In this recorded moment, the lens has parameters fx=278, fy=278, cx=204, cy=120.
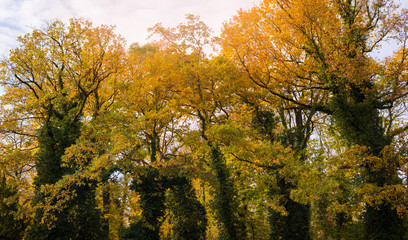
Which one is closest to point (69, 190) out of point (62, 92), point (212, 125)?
point (62, 92)

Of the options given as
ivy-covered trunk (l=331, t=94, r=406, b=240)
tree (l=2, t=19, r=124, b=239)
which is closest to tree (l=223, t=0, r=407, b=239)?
ivy-covered trunk (l=331, t=94, r=406, b=240)

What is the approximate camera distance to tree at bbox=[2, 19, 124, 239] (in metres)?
12.2

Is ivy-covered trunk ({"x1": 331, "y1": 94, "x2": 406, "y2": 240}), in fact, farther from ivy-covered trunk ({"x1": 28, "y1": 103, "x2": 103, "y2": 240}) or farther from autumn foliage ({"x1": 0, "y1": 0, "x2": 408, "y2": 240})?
ivy-covered trunk ({"x1": 28, "y1": 103, "x2": 103, "y2": 240})

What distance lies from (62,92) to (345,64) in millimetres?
12644

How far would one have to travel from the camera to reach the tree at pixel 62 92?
1223cm

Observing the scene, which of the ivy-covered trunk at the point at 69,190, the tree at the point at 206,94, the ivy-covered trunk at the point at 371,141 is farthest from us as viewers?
the tree at the point at 206,94

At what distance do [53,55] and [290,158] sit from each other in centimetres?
1266

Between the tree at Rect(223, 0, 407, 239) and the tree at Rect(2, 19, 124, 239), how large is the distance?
6.82 metres

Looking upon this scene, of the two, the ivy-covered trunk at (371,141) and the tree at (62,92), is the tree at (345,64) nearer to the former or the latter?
the ivy-covered trunk at (371,141)

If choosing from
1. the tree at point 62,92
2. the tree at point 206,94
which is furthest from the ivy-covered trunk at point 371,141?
the tree at point 62,92

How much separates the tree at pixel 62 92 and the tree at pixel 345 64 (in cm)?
682

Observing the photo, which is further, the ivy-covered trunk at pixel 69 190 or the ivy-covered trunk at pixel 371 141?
the ivy-covered trunk at pixel 69 190

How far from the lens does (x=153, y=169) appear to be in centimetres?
1357

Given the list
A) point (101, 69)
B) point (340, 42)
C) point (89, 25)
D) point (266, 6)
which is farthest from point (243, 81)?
point (89, 25)
